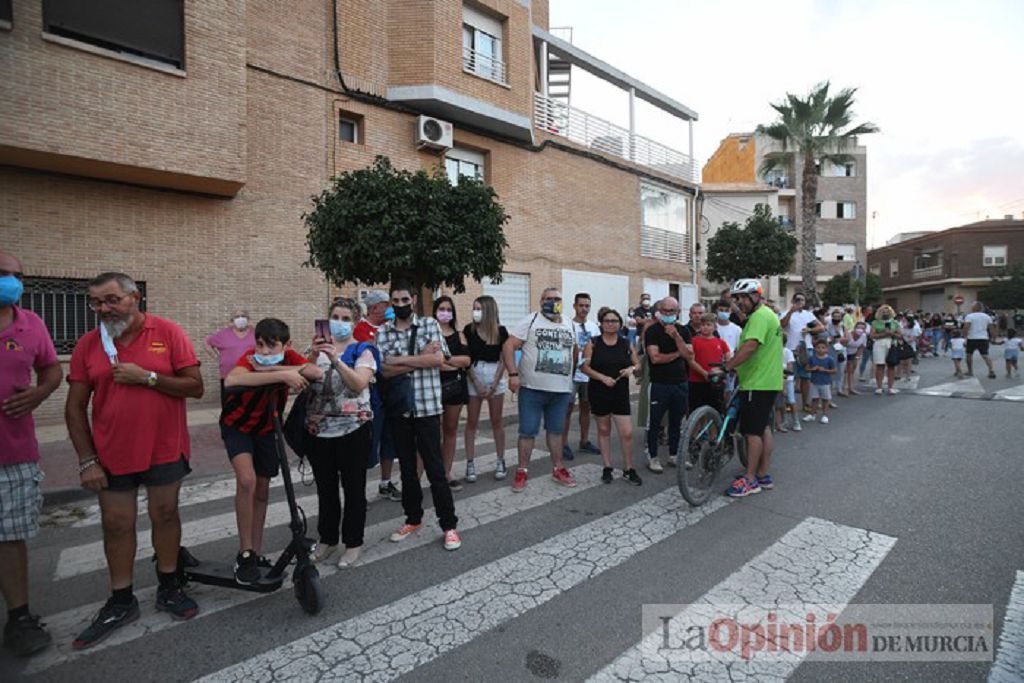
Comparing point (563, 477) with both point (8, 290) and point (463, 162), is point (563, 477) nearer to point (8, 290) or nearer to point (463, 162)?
point (8, 290)

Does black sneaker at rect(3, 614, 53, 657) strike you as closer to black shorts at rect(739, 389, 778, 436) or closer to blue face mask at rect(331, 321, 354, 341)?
blue face mask at rect(331, 321, 354, 341)

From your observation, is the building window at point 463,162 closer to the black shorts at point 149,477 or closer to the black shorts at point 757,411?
the black shorts at point 757,411

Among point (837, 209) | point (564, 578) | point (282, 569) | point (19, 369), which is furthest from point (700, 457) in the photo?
point (837, 209)

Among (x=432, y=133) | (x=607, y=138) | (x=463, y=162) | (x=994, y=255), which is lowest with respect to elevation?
(x=463, y=162)

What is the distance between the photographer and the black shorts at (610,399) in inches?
206

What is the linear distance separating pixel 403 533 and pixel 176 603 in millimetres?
1458

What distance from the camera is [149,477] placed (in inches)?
113

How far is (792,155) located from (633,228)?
10.8m

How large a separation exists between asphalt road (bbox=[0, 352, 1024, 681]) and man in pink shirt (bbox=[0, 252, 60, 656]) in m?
0.17

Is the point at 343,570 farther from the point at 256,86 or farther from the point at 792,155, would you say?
the point at 792,155

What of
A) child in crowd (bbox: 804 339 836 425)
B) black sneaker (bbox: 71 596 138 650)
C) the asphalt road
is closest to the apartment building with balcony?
child in crowd (bbox: 804 339 836 425)

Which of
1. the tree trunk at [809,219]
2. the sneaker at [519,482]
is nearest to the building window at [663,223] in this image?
the tree trunk at [809,219]

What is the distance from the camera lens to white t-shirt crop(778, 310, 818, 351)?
8727 mm

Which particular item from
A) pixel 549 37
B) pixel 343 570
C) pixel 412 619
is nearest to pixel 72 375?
pixel 343 570
